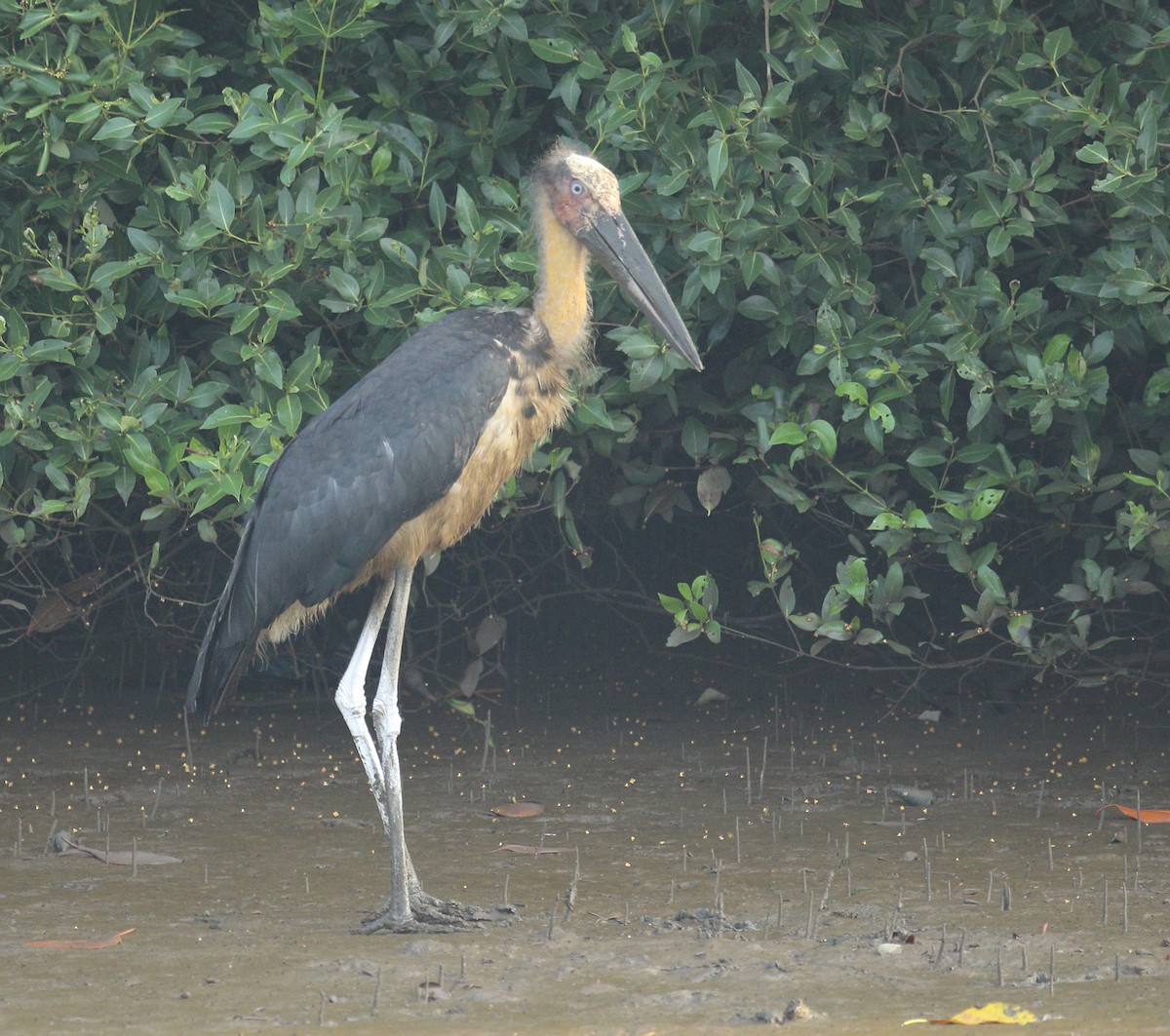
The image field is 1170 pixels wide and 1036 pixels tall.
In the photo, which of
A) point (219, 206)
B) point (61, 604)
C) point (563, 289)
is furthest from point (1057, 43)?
point (61, 604)

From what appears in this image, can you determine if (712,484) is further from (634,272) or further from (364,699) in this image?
(364,699)

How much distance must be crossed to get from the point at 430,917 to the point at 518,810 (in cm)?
118

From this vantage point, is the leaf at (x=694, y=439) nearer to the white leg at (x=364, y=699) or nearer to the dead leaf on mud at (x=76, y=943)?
the white leg at (x=364, y=699)

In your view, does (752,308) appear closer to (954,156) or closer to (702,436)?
(702,436)

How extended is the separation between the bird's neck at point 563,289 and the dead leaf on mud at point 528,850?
1494 mm

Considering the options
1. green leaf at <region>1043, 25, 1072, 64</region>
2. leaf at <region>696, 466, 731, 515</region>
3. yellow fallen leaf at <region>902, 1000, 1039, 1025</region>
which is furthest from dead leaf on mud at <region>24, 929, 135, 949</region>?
green leaf at <region>1043, 25, 1072, 64</region>

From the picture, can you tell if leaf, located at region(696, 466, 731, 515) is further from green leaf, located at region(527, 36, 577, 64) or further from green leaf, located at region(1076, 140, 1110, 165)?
green leaf, located at region(1076, 140, 1110, 165)

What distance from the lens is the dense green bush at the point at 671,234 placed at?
17.4ft

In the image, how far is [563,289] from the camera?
5.21 metres

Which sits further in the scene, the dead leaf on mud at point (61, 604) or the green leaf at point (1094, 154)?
the dead leaf on mud at point (61, 604)

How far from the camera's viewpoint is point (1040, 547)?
6.52m

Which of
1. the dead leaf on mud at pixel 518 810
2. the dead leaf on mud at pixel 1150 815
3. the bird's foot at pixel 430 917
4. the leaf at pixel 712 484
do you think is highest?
the leaf at pixel 712 484

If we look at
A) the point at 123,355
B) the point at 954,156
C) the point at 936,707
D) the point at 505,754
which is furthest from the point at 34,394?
the point at 936,707

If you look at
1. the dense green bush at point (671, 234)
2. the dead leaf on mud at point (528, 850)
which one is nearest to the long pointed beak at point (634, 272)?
the dense green bush at point (671, 234)
